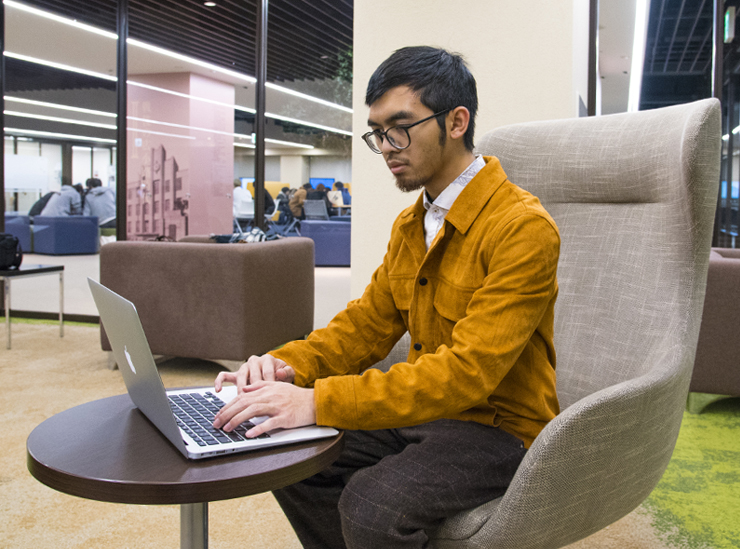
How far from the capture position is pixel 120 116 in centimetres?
498

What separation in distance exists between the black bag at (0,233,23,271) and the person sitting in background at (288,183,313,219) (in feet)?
6.84

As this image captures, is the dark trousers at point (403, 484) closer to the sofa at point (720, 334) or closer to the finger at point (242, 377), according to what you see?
the finger at point (242, 377)

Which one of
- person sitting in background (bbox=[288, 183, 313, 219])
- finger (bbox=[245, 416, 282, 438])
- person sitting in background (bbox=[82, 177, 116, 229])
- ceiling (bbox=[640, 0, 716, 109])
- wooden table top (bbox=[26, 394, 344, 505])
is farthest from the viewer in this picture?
person sitting in background (bbox=[82, 177, 116, 229])

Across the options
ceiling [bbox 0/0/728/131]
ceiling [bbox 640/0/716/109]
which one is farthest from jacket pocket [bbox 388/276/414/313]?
ceiling [bbox 0/0/728/131]

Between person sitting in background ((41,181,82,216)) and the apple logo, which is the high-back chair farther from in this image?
person sitting in background ((41,181,82,216))

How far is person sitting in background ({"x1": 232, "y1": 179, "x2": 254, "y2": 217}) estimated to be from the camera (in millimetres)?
5000

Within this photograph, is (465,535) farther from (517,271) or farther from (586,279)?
(586,279)

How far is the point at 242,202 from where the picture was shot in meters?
5.03

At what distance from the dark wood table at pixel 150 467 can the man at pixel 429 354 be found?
0.08 meters

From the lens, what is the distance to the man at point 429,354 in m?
0.98

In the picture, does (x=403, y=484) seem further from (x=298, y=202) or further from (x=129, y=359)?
(x=298, y=202)

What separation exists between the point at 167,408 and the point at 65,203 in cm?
629

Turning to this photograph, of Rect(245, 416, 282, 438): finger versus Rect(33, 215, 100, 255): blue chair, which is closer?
Rect(245, 416, 282, 438): finger

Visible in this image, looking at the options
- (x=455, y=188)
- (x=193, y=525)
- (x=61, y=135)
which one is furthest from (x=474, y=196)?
(x=61, y=135)
